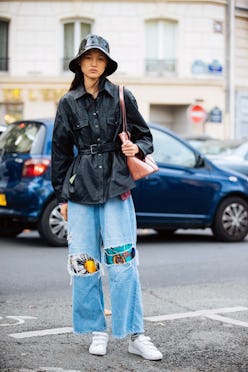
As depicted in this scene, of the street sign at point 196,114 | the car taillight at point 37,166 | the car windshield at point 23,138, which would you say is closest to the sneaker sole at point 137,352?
the car taillight at point 37,166

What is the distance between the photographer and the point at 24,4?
28.2 m

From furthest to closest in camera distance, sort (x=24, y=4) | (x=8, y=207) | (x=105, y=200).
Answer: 1. (x=24, y=4)
2. (x=8, y=207)
3. (x=105, y=200)

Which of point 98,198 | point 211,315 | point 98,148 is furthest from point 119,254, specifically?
point 211,315

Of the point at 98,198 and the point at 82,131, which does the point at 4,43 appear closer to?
the point at 82,131

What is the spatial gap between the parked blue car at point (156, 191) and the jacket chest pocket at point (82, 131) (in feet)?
17.3

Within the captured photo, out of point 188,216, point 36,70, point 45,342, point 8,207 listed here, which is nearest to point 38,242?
point 8,207

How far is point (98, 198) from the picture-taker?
4.82 m

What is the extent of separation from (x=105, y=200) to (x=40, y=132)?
5730 millimetres

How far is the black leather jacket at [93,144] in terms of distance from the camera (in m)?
4.84

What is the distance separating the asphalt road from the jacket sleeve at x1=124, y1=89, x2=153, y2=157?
1231mm

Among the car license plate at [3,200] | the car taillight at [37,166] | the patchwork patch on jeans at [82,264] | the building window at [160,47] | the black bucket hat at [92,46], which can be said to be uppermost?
the building window at [160,47]

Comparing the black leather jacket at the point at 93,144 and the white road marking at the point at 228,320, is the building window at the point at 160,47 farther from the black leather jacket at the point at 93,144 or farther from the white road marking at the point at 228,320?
the black leather jacket at the point at 93,144

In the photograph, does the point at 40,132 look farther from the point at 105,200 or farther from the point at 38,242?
the point at 105,200

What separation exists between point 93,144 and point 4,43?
2447 centimetres
